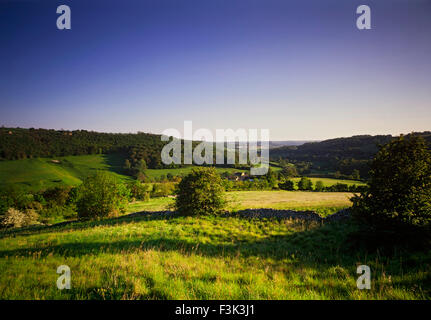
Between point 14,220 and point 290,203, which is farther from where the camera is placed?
point 290,203

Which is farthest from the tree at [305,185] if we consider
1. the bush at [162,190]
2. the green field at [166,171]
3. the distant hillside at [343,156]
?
the bush at [162,190]

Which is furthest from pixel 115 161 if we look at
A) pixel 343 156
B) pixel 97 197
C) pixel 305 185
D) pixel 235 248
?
pixel 343 156

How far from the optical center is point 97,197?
21.8 meters

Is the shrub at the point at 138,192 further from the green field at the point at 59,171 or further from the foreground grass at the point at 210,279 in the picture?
the foreground grass at the point at 210,279

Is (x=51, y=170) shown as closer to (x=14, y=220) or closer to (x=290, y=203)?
(x=14, y=220)

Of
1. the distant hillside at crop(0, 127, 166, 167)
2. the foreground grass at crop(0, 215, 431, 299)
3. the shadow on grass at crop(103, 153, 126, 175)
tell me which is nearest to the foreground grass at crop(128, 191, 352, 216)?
the foreground grass at crop(0, 215, 431, 299)

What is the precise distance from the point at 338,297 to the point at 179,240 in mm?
7539

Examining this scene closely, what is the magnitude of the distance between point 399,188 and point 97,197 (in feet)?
89.7

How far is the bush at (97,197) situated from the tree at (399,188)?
83.8 feet

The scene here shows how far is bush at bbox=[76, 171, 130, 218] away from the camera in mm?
21719

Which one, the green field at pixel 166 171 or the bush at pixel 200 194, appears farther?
the green field at pixel 166 171

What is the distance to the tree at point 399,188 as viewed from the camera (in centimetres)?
587

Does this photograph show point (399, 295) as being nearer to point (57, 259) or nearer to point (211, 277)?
point (211, 277)

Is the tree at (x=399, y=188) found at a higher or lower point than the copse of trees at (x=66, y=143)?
lower
